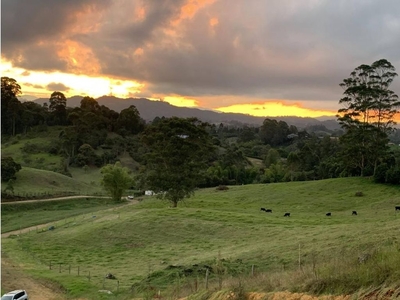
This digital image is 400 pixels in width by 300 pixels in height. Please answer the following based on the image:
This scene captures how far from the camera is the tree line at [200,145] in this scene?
163ft

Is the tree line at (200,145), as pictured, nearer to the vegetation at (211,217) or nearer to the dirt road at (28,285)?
the vegetation at (211,217)

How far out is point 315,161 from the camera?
4003 inches

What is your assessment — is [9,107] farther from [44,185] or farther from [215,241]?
[215,241]

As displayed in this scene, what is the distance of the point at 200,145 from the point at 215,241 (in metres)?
20.5

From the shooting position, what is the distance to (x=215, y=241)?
31.1m

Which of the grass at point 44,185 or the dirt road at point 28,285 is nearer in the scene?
the dirt road at point 28,285

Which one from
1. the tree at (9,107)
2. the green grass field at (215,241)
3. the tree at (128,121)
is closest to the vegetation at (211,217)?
the green grass field at (215,241)

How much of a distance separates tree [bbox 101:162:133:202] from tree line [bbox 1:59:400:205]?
10.5 ft

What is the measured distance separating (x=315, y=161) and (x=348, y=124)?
4287cm

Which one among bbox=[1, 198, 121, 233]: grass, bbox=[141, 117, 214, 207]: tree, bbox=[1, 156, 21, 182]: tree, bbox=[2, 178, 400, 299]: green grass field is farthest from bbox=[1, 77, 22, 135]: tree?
bbox=[141, 117, 214, 207]: tree

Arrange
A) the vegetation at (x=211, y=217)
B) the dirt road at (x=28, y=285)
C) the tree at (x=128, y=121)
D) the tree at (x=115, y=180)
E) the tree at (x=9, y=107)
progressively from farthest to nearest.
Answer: the tree at (x=128, y=121) < the tree at (x=9, y=107) < the tree at (x=115, y=180) < the dirt road at (x=28, y=285) < the vegetation at (x=211, y=217)

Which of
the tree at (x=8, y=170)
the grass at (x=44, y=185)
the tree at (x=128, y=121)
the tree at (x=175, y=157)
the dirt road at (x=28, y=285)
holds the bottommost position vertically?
the grass at (x=44, y=185)

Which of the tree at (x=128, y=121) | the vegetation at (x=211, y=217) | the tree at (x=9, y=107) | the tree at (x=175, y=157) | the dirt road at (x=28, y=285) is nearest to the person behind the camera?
the vegetation at (x=211, y=217)

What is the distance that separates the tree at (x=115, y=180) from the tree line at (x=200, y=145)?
10.5ft
